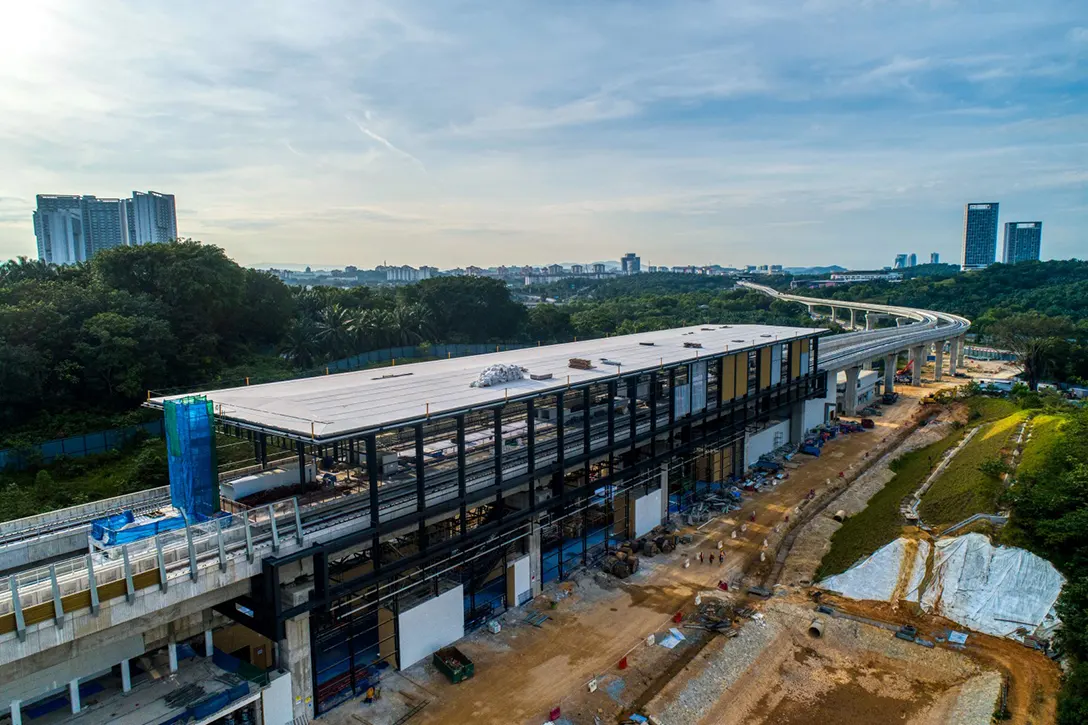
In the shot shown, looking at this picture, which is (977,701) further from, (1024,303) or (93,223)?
(93,223)

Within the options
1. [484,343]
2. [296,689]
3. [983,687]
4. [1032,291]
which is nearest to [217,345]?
[484,343]

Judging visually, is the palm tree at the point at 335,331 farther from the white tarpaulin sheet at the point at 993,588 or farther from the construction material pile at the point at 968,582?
the white tarpaulin sheet at the point at 993,588

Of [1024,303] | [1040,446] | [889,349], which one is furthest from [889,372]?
[1024,303]

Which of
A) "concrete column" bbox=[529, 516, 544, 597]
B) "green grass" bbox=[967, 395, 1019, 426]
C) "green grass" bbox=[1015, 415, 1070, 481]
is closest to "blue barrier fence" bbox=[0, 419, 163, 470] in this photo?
→ "concrete column" bbox=[529, 516, 544, 597]

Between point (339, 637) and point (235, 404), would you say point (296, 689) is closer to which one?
point (339, 637)

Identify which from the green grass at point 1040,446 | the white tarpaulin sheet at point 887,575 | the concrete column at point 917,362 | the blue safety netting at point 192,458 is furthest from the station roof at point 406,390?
the concrete column at point 917,362

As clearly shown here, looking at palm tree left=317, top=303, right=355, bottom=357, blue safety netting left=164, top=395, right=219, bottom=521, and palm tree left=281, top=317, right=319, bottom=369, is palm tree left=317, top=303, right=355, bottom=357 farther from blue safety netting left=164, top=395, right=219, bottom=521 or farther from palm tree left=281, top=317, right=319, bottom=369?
blue safety netting left=164, top=395, right=219, bottom=521
